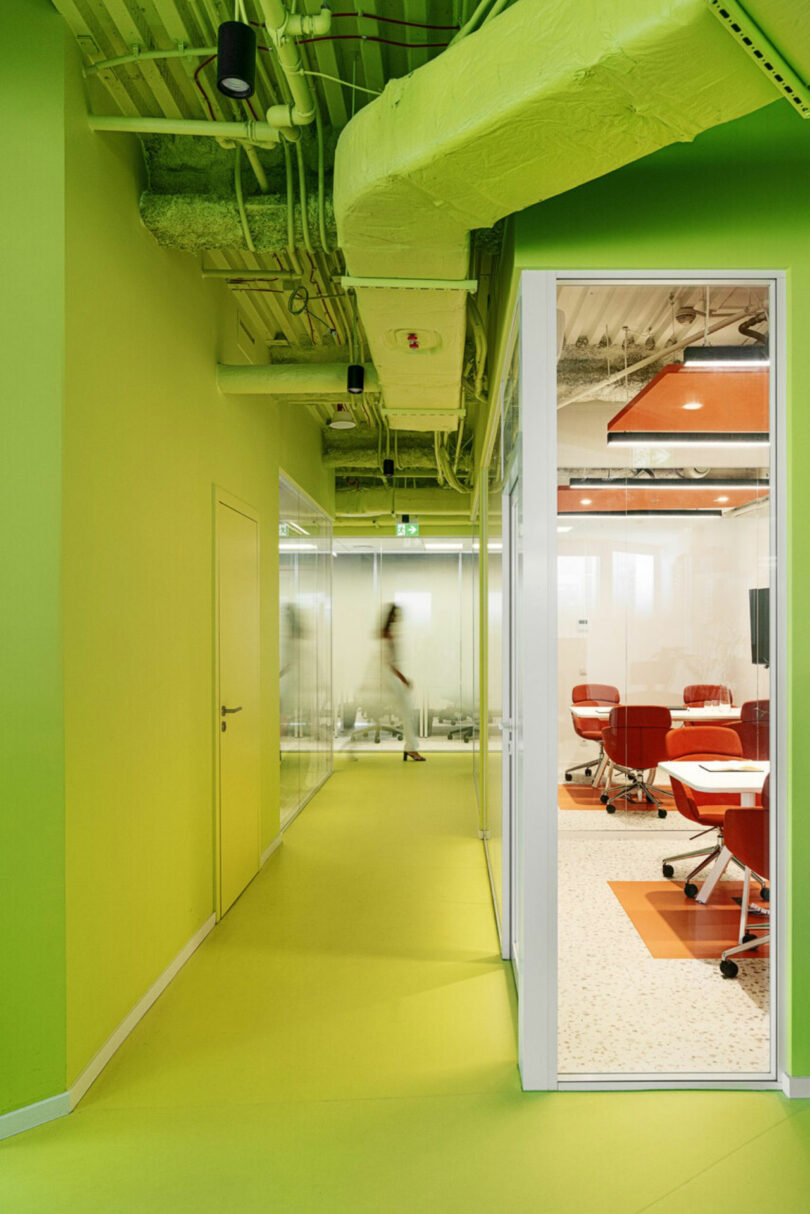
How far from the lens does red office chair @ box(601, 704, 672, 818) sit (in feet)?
9.16

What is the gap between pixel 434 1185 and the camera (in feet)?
7.36

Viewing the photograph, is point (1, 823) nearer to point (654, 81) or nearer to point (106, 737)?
point (106, 737)

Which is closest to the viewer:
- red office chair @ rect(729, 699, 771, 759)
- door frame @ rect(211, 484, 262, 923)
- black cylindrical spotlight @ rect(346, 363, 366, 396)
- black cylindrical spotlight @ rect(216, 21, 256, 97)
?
black cylindrical spotlight @ rect(216, 21, 256, 97)

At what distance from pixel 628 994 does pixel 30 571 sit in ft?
8.53

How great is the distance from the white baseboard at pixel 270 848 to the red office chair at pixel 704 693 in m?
3.63

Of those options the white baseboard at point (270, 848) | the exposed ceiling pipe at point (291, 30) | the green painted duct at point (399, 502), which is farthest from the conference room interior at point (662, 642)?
the green painted duct at point (399, 502)

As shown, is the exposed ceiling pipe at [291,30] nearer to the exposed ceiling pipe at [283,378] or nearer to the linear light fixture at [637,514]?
the linear light fixture at [637,514]

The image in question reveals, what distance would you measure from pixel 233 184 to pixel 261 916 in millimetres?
3900

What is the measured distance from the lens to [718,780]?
2.71 meters

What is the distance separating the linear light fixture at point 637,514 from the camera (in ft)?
9.19

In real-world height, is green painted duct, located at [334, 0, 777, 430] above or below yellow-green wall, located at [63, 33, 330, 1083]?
above

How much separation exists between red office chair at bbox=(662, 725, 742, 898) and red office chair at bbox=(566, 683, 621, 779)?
0.87ft

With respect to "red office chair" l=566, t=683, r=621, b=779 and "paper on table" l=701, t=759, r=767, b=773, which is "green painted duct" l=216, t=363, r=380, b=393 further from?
"paper on table" l=701, t=759, r=767, b=773

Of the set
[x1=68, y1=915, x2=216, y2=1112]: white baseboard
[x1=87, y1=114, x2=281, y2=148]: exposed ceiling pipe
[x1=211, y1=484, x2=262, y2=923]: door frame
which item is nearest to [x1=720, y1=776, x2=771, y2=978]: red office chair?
[x1=68, y1=915, x2=216, y2=1112]: white baseboard
